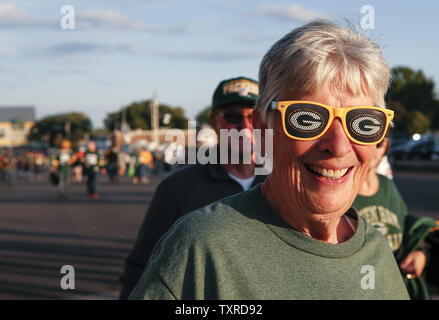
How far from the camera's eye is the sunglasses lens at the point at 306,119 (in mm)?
1549

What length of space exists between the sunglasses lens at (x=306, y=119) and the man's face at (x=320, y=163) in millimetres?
26

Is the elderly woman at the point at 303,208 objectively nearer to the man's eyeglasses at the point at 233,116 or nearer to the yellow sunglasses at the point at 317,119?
the yellow sunglasses at the point at 317,119

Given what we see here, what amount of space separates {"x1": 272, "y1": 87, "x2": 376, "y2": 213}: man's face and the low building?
13326 centimetres

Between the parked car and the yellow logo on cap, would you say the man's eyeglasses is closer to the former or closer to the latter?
the yellow logo on cap

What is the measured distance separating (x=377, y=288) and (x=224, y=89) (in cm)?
189

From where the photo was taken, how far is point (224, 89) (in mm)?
3293

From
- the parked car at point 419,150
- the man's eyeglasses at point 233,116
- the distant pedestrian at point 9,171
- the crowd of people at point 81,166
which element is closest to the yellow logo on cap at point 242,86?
the man's eyeglasses at point 233,116

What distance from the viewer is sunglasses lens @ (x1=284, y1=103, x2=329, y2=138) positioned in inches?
61.0

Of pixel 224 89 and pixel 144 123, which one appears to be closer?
pixel 224 89

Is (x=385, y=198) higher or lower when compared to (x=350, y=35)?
lower

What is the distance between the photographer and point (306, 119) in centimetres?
155

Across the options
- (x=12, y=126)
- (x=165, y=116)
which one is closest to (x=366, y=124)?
(x=165, y=116)

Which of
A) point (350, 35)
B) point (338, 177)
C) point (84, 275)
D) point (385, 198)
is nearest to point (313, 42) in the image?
point (350, 35)
